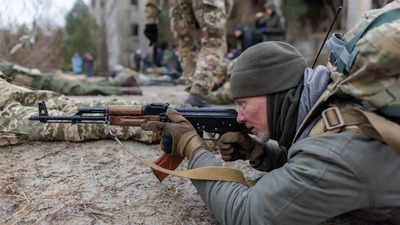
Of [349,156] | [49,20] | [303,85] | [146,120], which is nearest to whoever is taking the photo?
[349,156]

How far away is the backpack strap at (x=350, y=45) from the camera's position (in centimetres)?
115

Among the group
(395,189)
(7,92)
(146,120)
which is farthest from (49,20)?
(395,189)

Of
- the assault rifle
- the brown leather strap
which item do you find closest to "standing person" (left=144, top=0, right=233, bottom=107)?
the assault rifle

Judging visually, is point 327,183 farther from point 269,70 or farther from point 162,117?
point 162,117

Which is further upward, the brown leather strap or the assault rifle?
the assault rifle

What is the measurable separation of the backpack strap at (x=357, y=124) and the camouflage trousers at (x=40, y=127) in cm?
185

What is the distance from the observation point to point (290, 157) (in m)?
1.37

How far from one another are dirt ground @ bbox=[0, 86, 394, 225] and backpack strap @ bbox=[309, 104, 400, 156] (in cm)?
80

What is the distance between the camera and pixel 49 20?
9.17 metres

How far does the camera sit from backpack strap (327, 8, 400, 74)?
3.77ft

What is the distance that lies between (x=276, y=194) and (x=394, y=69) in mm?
589

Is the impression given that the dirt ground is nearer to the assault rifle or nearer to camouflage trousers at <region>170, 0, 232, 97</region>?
the assault rifle

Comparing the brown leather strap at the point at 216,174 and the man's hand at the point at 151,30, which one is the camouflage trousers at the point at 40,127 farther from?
the man's hand at the point at 151,30

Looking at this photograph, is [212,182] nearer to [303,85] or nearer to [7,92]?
[303,85]
